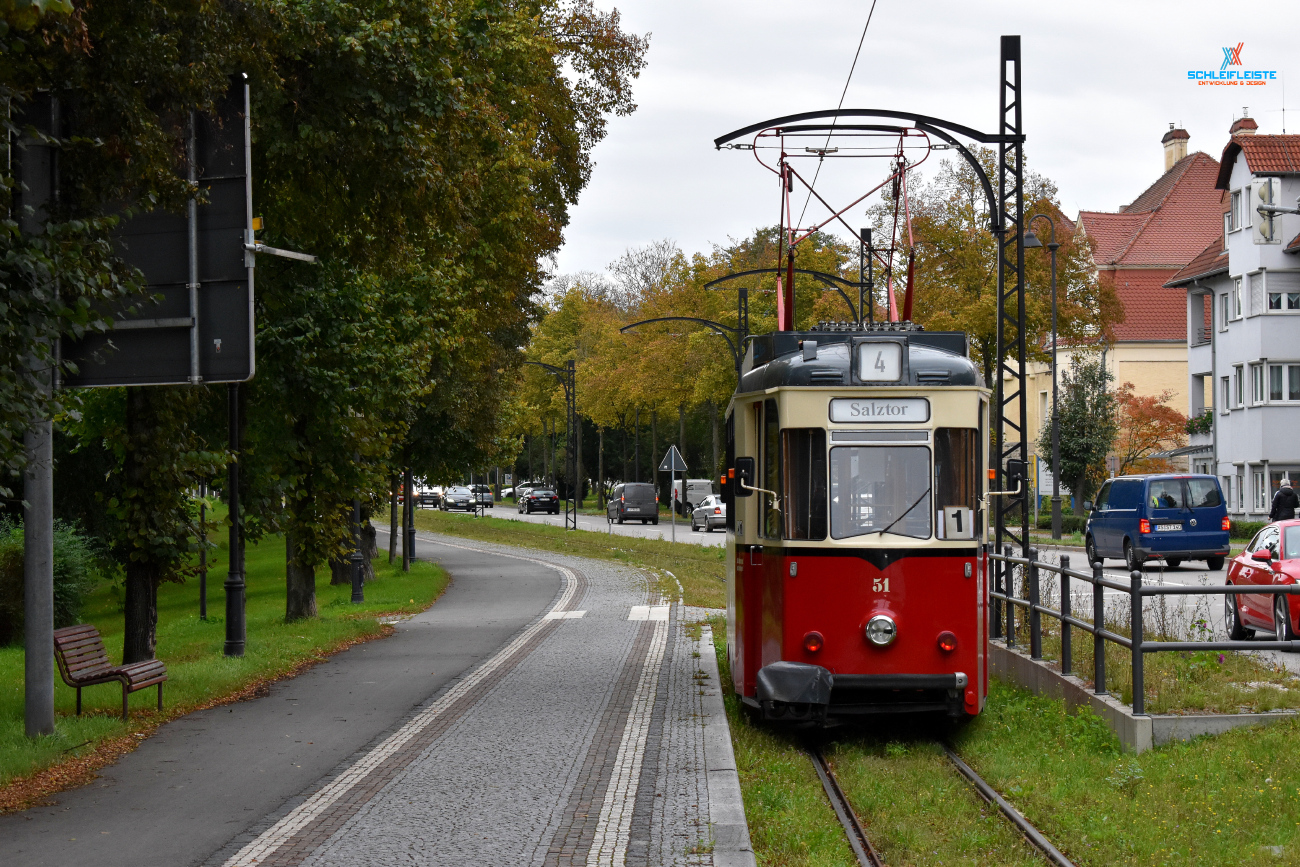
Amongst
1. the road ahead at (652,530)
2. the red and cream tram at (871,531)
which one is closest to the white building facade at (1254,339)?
the road ahead at (652,530)

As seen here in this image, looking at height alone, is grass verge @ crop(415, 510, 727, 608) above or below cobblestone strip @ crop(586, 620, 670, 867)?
below

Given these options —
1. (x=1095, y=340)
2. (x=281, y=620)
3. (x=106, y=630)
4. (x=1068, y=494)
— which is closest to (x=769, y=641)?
(x=281, y=620)

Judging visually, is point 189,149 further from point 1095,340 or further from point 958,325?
point 1095,340

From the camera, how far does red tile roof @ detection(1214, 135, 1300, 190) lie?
4728 centimetres

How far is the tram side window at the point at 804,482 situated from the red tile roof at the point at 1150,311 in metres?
58.5

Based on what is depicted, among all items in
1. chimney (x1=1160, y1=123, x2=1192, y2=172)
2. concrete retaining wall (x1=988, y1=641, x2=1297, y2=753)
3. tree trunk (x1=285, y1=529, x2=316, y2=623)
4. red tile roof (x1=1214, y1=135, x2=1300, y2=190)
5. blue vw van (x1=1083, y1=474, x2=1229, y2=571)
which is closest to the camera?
concrete retaining wall (x1=988, y1=641, x2=1297, y2=753)

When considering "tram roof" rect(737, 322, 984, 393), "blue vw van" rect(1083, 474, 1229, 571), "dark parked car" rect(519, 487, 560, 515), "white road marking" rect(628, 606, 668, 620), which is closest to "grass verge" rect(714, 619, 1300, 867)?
"tram roof" rect(737, 322, 984, 393)

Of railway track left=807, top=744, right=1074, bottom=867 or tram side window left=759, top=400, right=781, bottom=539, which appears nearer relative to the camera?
railway track left=807, top=744, right=1074, bottom=867

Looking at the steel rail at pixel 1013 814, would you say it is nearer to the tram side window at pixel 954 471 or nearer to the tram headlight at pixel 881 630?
the tram headlight at pixel 881 630

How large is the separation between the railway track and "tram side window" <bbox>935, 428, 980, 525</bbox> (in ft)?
6.21

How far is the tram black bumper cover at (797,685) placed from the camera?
10.6 meters

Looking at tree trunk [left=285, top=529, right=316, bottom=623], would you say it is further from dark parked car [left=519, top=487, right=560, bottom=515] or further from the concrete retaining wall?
dark parked car [left=519, top=487, right=560, bottom=515]

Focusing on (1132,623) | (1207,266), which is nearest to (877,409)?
(1132,623)

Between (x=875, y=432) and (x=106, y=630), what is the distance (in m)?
23.9
